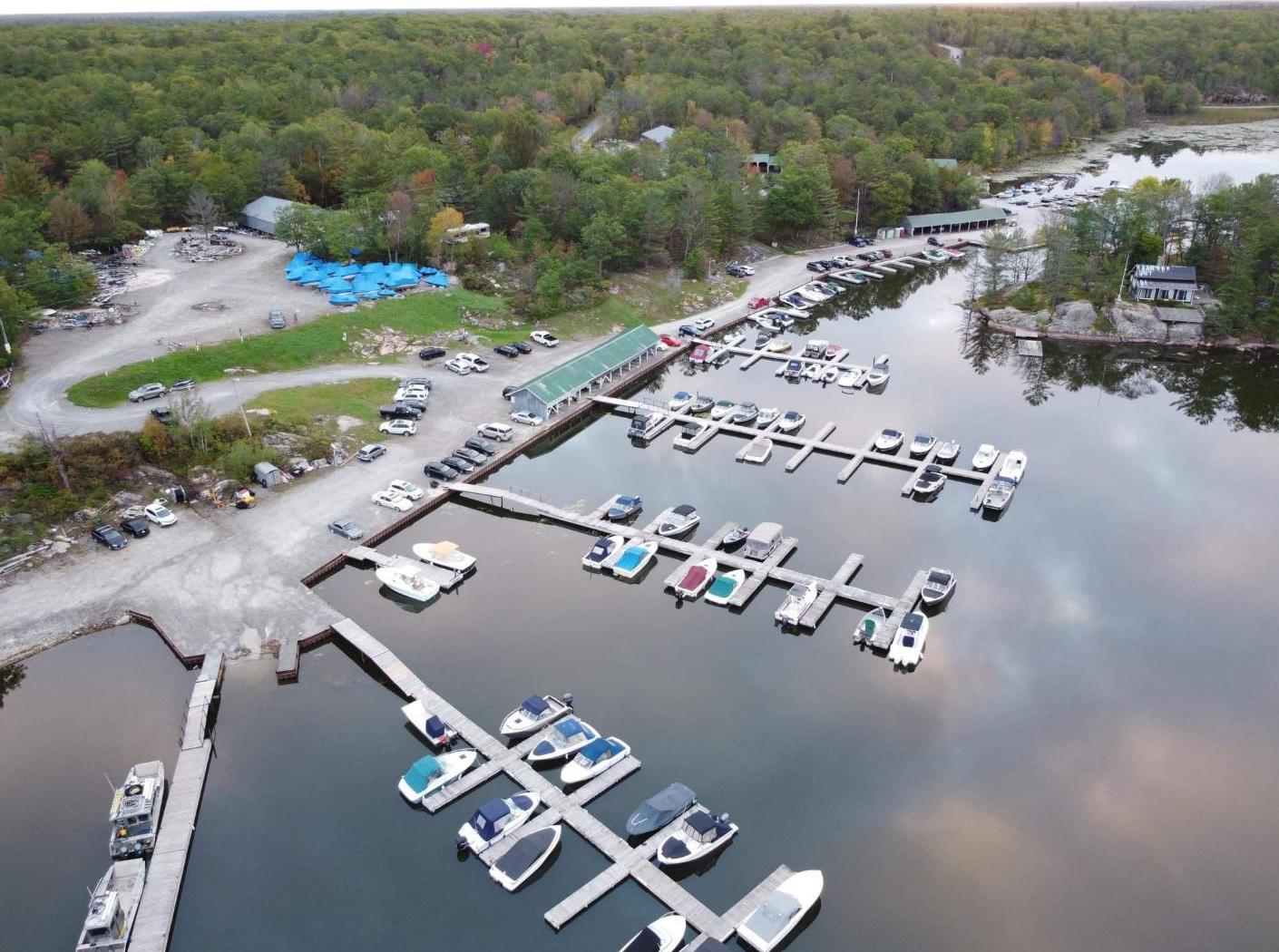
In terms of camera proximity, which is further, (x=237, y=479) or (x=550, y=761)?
(x=237, y=479)

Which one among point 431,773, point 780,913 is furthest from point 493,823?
point 780,913

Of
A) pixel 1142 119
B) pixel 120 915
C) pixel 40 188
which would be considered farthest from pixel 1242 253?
pixel 1142 119

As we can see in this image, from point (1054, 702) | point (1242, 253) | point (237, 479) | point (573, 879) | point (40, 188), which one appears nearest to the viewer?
point (573, 879)

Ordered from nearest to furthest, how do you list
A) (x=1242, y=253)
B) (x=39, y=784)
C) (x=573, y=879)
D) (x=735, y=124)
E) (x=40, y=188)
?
(x=573, y=879)
(x=39, y=784)
(x=1242, y=253)
(x=40, y=188)
(x=735, y=124)

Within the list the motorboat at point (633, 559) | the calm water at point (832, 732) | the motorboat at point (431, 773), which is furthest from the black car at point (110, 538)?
the motorboat at point (633, 559)

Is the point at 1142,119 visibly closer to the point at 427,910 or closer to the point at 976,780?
the point at 976,780

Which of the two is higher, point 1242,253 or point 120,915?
point 1242,253

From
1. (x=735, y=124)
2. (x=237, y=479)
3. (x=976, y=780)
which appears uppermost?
(x=735, y=124)

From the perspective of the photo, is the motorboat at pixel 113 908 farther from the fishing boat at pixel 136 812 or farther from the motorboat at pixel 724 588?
the motorboat at pixel 724 588
